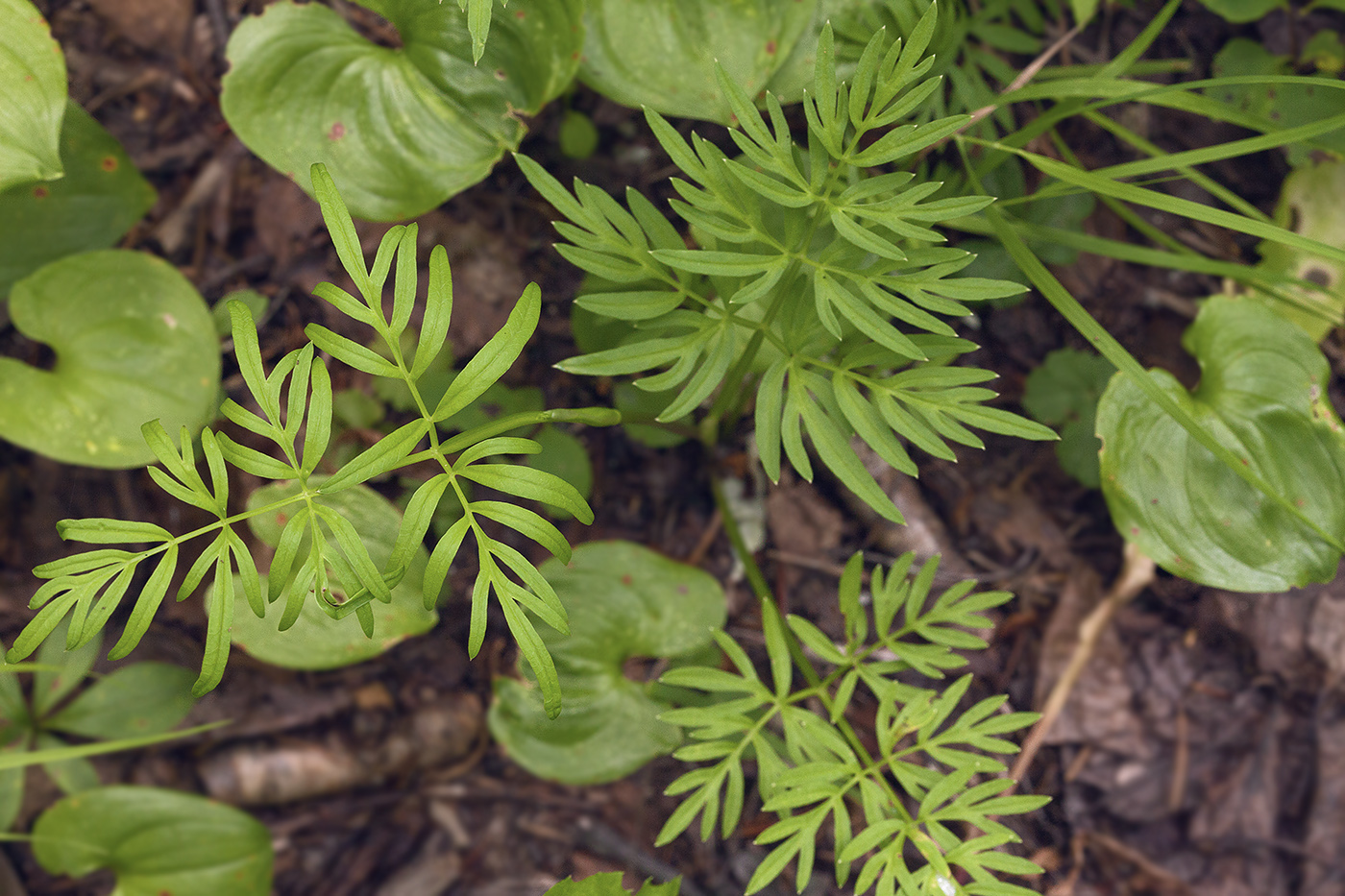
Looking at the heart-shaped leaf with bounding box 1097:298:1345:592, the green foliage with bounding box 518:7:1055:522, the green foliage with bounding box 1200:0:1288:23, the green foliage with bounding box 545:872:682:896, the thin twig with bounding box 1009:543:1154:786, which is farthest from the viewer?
the thin twig with bounding box 1009:543:1154:786

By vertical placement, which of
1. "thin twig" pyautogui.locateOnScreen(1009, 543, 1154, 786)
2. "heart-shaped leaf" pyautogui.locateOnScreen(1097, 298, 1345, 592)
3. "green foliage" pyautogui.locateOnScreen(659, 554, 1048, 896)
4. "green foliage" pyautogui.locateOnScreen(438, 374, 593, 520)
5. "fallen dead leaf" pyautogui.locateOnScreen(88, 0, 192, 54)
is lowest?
"thin twig" pyautogui.locateOnScreen(1009, 543, 1154, 786)

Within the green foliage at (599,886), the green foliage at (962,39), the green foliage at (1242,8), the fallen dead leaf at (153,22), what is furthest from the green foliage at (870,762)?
the fallen dead leaf at (153,22)

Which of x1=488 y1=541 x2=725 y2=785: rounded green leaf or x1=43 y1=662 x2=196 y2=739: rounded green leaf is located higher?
x1=488 y1=541 x2=725 y2=785: rounded green leaf

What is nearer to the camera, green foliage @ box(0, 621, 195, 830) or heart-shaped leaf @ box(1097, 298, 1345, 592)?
heart-shaped leaf @ box(1097, 298, 1345, 592)

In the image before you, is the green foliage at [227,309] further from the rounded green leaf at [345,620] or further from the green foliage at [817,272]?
the green foliage at [817,272]

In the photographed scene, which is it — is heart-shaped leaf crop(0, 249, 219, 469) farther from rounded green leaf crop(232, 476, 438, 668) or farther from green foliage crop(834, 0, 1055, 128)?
green foliage crop(834, 0, 1055, 128)

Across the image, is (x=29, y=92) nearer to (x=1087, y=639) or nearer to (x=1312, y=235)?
(x=1087, y=639)

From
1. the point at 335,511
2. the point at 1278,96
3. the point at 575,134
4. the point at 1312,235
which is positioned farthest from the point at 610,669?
the point at 1278,96

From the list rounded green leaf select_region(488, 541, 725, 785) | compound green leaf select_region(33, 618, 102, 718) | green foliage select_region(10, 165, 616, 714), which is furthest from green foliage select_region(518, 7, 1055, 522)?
compound green leaf select_region(33, 618, 102, 718)
